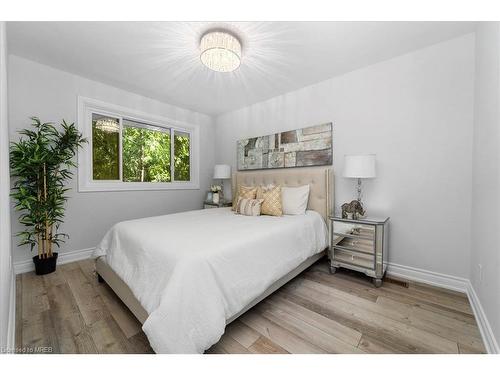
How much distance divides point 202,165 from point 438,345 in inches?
150

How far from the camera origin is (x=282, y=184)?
10.1 ft

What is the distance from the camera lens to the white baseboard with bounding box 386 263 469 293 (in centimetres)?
194

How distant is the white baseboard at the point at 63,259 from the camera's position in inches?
91.5

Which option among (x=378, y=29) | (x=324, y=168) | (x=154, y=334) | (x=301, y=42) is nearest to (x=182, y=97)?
(x=301, y=42)

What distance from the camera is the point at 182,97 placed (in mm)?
3275

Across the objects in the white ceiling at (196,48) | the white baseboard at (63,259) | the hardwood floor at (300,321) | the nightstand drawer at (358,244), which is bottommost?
the hardwood floor at (300,321)

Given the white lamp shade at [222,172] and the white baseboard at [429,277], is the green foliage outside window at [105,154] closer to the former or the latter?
the white lamp shade at [222,172]

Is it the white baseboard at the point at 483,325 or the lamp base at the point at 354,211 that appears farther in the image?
the lamp base at the point at 354,211

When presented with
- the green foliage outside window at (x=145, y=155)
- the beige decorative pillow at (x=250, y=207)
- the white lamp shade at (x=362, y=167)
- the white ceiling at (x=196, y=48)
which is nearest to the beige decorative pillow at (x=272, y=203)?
the beige decorative pillow at (x=250, y=207)

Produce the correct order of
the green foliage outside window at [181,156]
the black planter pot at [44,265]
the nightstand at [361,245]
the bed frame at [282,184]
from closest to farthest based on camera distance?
the bed frame at [282,184] → the nightstand at [361,245] → the black planter pot at [44,265] → the green foliage outside window at [181,156]

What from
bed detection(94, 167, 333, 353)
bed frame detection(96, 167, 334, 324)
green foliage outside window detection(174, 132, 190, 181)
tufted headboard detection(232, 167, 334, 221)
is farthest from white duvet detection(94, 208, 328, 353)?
green foliage outside window detection(174, 132, 190, 181)

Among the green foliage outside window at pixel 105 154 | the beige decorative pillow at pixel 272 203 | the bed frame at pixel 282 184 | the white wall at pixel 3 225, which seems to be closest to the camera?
the white wall at pixel 3 225

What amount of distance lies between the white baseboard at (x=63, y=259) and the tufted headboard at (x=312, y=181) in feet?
8.59

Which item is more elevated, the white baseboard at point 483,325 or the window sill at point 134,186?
the window sill at point 134,186
